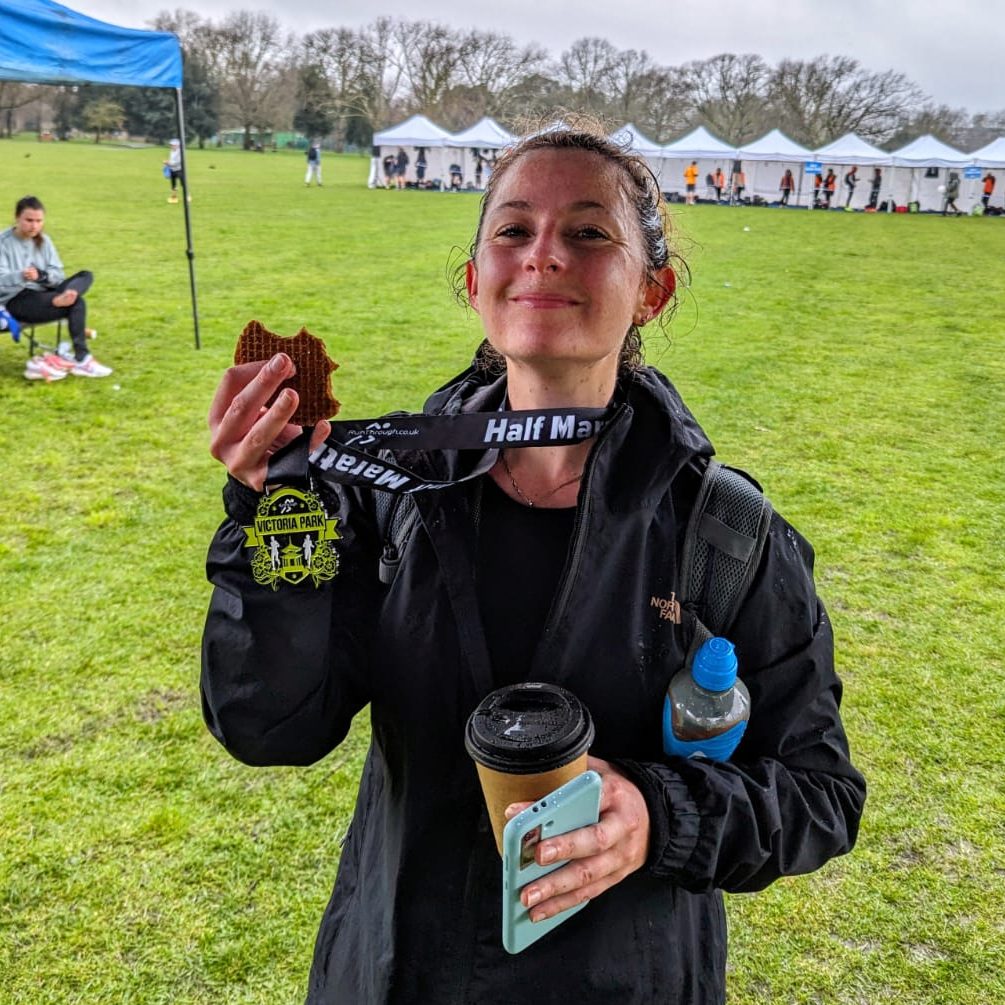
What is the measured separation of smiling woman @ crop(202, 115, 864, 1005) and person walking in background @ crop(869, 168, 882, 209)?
36923 mm

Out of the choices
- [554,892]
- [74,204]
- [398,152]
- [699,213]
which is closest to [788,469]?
[554,892]

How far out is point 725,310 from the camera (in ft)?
41.6

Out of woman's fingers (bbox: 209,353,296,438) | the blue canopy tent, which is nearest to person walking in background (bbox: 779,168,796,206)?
the blue canopy tent

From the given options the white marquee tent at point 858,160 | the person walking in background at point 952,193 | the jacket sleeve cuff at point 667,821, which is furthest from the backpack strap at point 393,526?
the person walking in background at point 952,193

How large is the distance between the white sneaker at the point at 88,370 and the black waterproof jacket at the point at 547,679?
7988mm

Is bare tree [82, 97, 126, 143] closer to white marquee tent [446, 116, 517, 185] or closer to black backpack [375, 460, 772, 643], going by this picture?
white marquee tent [446, 116, 517, 185]

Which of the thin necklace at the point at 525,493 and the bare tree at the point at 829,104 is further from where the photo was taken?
the bare tree at the point at 829,104

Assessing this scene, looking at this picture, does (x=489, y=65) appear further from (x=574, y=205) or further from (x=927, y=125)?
(x=574, y=205)

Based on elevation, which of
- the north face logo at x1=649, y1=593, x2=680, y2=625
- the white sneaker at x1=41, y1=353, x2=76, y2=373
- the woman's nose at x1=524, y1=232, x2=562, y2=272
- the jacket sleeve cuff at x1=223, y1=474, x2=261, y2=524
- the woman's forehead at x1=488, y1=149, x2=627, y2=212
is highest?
the woman's forehead at x1=488, y1=149, x2=627, y2=212

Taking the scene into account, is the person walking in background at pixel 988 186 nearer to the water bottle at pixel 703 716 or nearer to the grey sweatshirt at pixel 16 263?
the grey sweatshirt at pixel 16 263

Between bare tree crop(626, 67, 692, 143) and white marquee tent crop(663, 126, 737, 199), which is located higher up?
bare tree crop(626, 67, 692, 143)

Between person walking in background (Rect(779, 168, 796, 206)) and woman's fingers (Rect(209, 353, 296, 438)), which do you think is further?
person walking in background (Rect(779, 168, 796, 206))

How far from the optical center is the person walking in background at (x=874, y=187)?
33.0 m

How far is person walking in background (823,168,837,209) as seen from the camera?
3309cm
